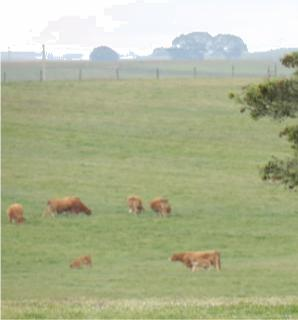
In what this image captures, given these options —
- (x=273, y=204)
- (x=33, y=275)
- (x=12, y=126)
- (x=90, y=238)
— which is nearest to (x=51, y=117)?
(x=12, y=126)

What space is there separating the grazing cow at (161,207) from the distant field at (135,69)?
4056 centimetres

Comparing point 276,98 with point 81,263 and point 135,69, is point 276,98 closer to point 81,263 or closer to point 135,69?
point 81,263

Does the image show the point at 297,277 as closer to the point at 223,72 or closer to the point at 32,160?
the point at 32,160

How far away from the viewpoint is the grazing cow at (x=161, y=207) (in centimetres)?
3847

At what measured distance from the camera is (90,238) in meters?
34.6

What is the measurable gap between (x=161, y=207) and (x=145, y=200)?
3202 millimetres

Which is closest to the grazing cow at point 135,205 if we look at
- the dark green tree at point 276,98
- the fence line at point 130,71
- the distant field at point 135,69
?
the dark green tree at point 276,98

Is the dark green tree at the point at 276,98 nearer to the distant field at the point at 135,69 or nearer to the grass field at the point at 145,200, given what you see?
the grass field at the point at 145,200

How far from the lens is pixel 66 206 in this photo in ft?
124

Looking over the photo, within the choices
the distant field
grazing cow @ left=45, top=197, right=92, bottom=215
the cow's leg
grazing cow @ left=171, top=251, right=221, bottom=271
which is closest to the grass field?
the cow's leg

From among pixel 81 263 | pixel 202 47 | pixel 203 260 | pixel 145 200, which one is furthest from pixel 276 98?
pixel 202 47

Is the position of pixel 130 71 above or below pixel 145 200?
above

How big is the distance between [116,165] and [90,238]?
14710 mm

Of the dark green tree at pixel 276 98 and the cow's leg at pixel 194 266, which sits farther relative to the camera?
the cow's leg at pixel 194 266
